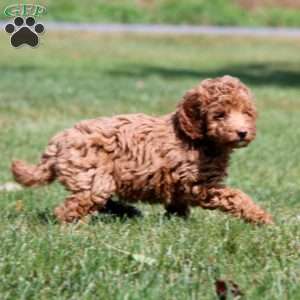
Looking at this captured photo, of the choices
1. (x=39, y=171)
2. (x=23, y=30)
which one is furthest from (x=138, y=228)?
(x=23, y=30)

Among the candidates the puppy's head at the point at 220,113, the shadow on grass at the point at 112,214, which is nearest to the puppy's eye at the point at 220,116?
the puppy's head at the point at 220,113

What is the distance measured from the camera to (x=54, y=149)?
691 cm

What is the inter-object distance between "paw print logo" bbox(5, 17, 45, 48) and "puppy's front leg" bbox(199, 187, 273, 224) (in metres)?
3.64

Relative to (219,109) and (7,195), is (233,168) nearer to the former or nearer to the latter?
(7,195)

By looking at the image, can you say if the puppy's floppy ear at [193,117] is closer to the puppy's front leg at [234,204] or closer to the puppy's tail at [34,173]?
the puppy's front leg at [234,204]

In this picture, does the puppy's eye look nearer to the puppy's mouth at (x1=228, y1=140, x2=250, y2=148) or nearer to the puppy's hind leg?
the puppy's mouth at (x1=228, y1=140, x2=250, y2=148)

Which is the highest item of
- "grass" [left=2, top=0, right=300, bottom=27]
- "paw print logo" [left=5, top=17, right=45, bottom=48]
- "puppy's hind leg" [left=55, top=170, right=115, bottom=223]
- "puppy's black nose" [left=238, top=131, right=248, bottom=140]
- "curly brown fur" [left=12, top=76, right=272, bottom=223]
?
"paw print logo" [left=5, top=17, right=45, bottom=48]

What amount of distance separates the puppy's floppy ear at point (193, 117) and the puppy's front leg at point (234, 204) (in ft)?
1.30

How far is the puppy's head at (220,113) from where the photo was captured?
21.1 feet

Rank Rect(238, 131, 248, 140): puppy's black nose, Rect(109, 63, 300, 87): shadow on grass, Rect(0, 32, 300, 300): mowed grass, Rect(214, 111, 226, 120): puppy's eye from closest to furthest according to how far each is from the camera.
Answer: Rect(0, 32, 300, 300): mowed grass < Rect(238, 131, 248, 140): puppy's black nose < Rect(214, 111, 226, 120): puppy's eye < Rect(109, 63, 300, 87): shadow on grass

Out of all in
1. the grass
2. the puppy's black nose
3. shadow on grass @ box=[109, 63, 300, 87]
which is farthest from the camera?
the grass

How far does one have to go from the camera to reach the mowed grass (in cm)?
470

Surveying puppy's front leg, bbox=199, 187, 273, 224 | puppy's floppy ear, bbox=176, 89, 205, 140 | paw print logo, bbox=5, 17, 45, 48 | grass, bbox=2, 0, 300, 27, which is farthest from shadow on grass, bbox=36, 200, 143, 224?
grass, bbox=2, 0, 300, 27

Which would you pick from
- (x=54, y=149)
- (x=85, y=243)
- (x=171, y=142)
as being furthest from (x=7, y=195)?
(x=85, y=243)
